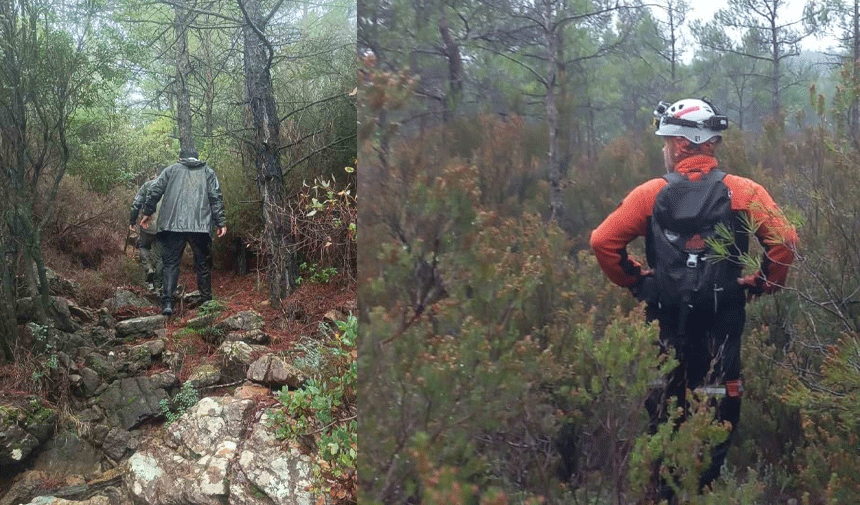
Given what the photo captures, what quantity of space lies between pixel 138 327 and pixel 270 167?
6.00 feet

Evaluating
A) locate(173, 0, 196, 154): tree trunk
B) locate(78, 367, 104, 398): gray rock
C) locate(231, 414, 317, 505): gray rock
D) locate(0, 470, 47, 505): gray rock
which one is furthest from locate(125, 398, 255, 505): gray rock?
locate(173, 0, 196, 154): tree trunk

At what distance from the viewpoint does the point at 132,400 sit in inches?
244

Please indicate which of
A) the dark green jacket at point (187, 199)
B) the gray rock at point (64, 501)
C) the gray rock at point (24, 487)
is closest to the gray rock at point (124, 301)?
the dark green jacket at point (187, 199)

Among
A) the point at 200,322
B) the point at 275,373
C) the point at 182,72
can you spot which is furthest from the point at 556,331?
the point at 182,72

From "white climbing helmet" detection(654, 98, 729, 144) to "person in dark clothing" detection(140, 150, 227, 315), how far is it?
624 cm

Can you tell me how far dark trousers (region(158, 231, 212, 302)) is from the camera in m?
7.18

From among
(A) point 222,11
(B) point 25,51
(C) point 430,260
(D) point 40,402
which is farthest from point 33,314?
(C) point 430,260

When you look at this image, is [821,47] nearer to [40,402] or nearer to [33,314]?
[40,402]

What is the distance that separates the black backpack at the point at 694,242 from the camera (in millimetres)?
912

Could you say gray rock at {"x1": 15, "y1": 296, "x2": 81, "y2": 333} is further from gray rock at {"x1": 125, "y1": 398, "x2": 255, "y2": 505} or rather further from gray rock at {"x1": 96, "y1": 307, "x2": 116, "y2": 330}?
gray rock at {"x1": 125, "y1": 398, "x2": 255, "y2": 505}

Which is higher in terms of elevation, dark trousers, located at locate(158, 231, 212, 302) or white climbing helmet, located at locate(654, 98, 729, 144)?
white climbing helmet, located at locate(654, 98, 729, 144)

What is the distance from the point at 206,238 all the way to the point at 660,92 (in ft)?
22.2

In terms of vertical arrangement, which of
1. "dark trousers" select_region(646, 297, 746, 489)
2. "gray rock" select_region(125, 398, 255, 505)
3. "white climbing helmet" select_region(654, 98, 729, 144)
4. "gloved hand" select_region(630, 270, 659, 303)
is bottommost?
"gray rock" select_region(125, 398, 255, 505)

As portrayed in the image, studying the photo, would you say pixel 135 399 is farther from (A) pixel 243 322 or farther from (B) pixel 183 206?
(B) pixel 183 206
